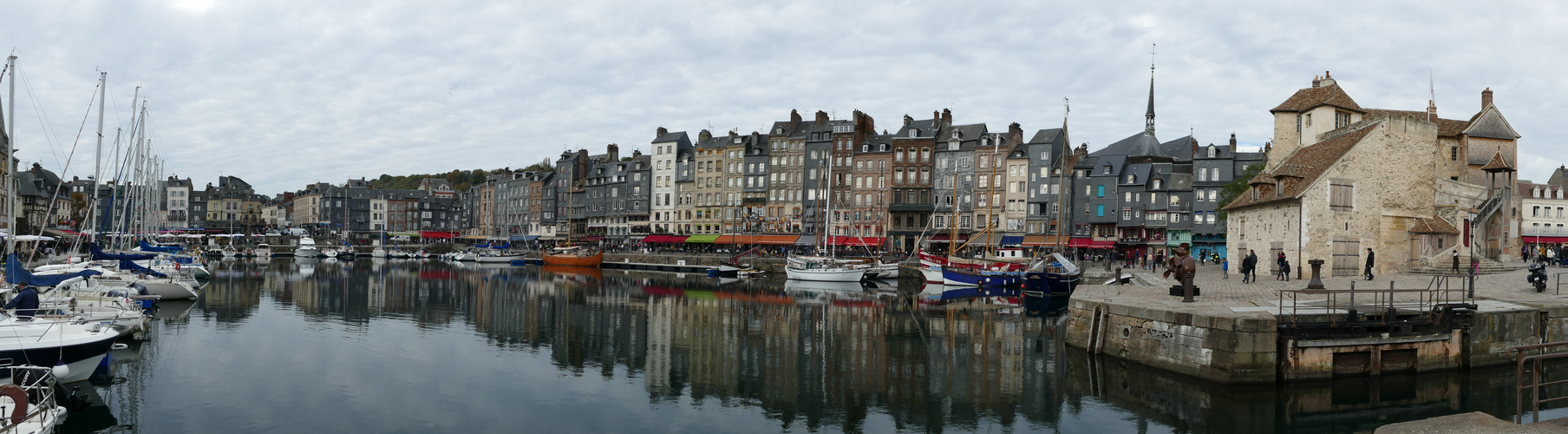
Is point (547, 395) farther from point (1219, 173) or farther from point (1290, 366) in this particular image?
point (1219, 173)

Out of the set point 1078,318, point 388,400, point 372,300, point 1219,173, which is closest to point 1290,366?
point 1078,318

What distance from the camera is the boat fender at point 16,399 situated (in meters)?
11.2

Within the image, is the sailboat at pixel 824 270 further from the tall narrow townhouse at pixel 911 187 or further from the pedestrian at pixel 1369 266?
the pedestrian at pixel 1369 266

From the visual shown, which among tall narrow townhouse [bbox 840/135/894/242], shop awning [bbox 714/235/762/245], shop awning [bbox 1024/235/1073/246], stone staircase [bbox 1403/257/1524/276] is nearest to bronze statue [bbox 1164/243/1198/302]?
stone staircase [bbox 1403/257/1524/276]

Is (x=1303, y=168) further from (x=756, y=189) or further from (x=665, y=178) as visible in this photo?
(x=665, y=178)

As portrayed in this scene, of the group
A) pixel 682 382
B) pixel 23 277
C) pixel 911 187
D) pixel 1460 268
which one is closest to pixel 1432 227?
pixel 1460 268

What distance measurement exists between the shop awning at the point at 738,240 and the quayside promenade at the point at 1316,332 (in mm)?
53479

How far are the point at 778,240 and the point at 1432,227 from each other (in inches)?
1949

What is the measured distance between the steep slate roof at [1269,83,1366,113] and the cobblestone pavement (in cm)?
814

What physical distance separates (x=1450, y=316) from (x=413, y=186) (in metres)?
175

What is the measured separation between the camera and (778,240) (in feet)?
244

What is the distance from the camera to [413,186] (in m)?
172

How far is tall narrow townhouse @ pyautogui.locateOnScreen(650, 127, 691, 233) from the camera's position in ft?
287

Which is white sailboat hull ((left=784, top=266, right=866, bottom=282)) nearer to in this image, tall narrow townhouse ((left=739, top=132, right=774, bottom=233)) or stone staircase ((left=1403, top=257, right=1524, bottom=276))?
tall narrow townhouse ((left=739, top=132, right=774, bottom=233))
